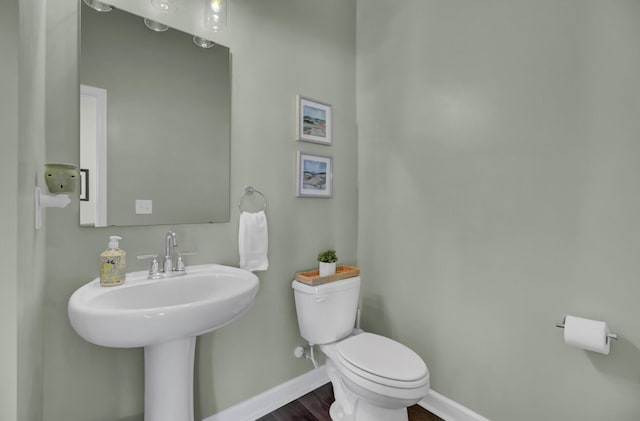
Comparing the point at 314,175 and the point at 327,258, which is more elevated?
the point at 314,175

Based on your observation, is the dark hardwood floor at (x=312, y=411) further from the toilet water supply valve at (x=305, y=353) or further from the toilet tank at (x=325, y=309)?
the toilet tank at (x=325, y=309)

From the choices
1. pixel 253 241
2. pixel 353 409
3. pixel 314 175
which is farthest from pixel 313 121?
pixel 353 409

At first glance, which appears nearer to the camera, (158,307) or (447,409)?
(158,307)

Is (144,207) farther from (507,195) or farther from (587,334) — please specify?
(587,334)

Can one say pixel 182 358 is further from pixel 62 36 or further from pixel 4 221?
pixel 62 36

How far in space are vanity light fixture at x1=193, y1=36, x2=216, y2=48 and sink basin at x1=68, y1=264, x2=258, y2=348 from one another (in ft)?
3.56

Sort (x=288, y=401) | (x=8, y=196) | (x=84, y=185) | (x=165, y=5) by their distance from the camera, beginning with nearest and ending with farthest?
(x=8, y=196)
(x=84, y=185)
(x=165, y=5)
(x=288, y=401)

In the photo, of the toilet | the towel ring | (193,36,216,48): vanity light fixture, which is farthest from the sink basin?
(193,36,216,48): vanity light fixture

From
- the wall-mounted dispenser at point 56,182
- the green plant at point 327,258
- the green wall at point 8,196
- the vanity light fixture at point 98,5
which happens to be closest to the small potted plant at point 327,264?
the green plant at point 327,258

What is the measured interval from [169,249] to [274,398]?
108 centimetres

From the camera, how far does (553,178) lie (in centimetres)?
139

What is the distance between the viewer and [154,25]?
1418 millimetres

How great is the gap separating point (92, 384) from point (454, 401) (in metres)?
1.75

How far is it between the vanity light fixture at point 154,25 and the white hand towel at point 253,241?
0.92m
